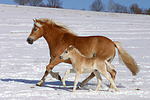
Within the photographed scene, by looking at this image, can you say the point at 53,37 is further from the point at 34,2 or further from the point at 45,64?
the point at 34,2

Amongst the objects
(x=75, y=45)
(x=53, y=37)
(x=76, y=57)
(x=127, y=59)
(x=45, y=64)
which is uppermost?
(x=53, y=37)

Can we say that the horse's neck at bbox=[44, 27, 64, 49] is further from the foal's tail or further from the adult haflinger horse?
the foal's tail

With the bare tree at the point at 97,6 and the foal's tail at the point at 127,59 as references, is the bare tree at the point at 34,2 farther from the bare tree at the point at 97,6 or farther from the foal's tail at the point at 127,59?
the foal's tail at the point at 127,59

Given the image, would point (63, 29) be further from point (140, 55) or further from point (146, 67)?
point (140, 55)

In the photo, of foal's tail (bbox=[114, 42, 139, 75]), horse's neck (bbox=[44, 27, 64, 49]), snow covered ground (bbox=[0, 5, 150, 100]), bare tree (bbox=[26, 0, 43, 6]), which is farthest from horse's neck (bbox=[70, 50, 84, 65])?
bare tree (bbox=[26, 0, 43, 6])

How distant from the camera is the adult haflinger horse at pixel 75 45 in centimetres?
705

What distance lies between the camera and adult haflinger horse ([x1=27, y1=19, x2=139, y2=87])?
7051mm

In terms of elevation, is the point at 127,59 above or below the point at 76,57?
below

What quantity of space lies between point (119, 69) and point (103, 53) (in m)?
3.36

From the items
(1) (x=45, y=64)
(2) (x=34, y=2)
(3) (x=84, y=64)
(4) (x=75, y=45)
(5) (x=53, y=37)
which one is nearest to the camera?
(3) (x=84, y=64)

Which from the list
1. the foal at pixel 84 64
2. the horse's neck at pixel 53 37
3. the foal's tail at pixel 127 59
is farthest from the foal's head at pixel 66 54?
the foal's tail at pixel 127 59

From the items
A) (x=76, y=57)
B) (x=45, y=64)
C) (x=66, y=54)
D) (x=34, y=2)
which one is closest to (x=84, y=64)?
(x=76, y=57)

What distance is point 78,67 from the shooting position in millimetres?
6414

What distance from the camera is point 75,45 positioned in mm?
7301
